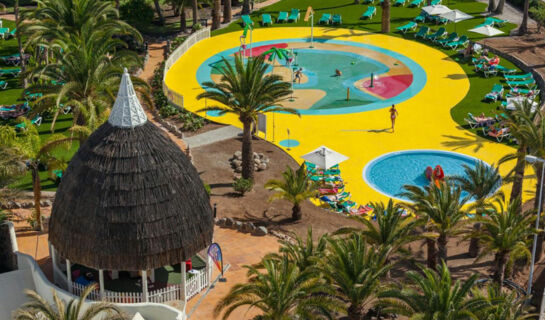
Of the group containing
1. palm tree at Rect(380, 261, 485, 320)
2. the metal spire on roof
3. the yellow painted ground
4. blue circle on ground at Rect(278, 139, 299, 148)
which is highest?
the metal spire on roof

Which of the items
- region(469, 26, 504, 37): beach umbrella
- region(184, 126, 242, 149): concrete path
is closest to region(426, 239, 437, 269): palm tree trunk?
region(184, 126, 242, 149): concrete path

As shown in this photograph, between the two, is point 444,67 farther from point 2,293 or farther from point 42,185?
point 2,293

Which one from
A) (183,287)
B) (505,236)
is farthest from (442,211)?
(183,287)

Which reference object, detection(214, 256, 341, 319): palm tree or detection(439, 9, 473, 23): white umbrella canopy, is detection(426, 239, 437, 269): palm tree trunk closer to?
detection(214, 256, 341, 319): palm tree

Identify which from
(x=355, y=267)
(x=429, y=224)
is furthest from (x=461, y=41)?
(x=355, y=267)

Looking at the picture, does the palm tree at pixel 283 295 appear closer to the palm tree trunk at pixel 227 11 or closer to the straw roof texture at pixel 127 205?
the straw roof texture at pixel 127 205

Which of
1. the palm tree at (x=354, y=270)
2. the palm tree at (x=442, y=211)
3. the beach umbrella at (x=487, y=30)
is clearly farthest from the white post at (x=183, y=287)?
the beach umbrella at (x=487, y=30)

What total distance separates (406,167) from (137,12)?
31.6m

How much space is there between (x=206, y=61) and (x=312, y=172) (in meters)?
22.1

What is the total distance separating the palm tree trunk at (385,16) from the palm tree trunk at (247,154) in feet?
93.7

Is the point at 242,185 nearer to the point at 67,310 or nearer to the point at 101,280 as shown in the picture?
the point at 101,280

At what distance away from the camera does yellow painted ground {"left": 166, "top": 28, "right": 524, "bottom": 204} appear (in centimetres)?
4738

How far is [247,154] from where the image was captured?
43094mm

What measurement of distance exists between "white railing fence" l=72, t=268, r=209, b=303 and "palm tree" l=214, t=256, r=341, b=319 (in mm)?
3514
